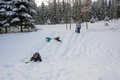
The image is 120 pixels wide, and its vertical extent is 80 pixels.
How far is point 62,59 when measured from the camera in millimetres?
9508

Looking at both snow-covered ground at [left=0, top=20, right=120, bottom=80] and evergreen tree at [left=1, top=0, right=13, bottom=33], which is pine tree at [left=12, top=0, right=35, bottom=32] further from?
snow-covered ground at [left=0, top=20, right=120, bottom=80]

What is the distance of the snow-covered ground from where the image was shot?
21.2 feet

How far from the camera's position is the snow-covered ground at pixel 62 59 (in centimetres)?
648

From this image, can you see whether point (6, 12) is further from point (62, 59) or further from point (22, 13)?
point (62, 59)

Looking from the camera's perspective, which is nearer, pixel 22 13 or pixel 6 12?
pixel 6 12

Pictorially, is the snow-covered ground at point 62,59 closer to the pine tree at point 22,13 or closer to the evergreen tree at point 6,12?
the pine tree at point 22,13

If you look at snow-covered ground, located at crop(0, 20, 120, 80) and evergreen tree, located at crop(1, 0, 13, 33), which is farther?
evergreen tree, located at crop(1, 0, 13, 33)

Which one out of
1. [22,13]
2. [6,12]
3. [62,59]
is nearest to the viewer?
[62,59]

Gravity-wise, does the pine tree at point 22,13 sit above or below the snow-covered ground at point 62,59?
above

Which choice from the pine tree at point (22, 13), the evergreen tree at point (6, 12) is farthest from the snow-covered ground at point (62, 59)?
the evergreen tree at point (6, 12)

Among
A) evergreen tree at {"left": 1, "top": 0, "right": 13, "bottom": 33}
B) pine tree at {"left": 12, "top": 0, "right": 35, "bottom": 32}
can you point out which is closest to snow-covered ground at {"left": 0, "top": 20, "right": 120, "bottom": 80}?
pine tree at {"left": 12, "top": 0, "right": 35, "bottom": 32}

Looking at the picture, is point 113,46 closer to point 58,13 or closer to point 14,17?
point 14,17

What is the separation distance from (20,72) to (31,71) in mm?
Result: 534

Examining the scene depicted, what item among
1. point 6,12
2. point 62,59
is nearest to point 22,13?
point 6,12
